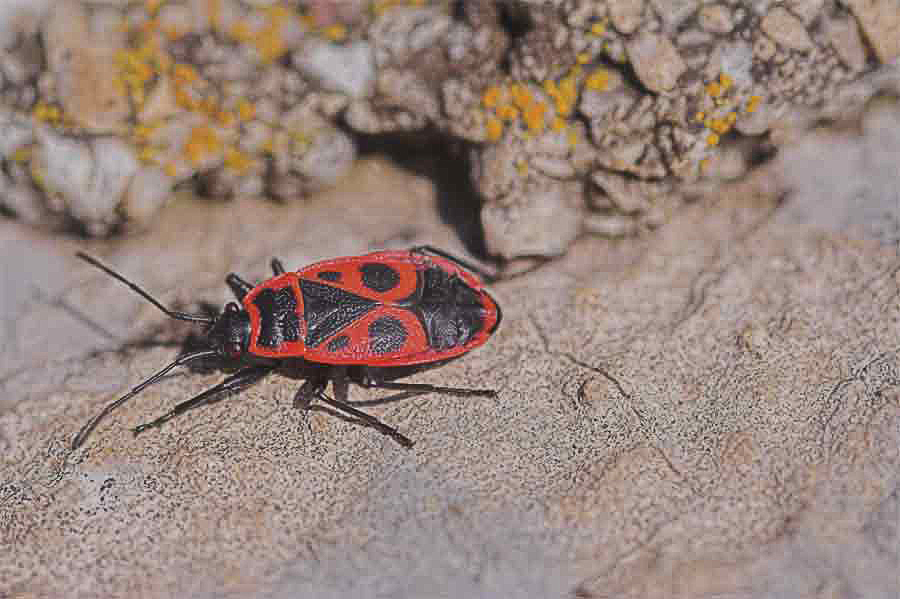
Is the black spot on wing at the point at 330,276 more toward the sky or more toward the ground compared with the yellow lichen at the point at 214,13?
more toward the ground

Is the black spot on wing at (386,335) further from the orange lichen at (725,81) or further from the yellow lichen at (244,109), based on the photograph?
the orange lichen at (725,81)

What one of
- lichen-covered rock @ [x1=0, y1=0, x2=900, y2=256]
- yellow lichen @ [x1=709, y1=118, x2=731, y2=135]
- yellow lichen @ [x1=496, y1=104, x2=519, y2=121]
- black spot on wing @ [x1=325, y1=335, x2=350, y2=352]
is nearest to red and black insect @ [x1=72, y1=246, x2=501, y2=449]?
black spot on wing @ [x1=325, y1=335, x2=350, y2=352]

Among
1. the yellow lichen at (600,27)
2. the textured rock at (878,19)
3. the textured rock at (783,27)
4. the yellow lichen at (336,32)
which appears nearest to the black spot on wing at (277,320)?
the yellow lichen at (336,32)

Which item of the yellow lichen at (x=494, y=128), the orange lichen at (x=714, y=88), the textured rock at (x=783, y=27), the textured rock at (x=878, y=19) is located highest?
the textured rock at (x=878, y=19)

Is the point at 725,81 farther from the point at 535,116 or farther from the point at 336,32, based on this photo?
the point at 336,32

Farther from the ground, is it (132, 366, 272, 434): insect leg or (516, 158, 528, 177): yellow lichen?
(516, 158, 528, 177): yellow lichen

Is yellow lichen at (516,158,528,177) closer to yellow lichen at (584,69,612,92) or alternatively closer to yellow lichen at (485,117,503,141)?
yellow lichen at (485,117,503,141)

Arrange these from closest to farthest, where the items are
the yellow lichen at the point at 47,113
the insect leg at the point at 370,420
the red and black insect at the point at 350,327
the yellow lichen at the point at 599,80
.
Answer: the insect leg at the point at 370,420
the red and black insect at the point at 350,327
the yellow lichen at the point at 599,80
the yellow lichen at the point at 47,113
